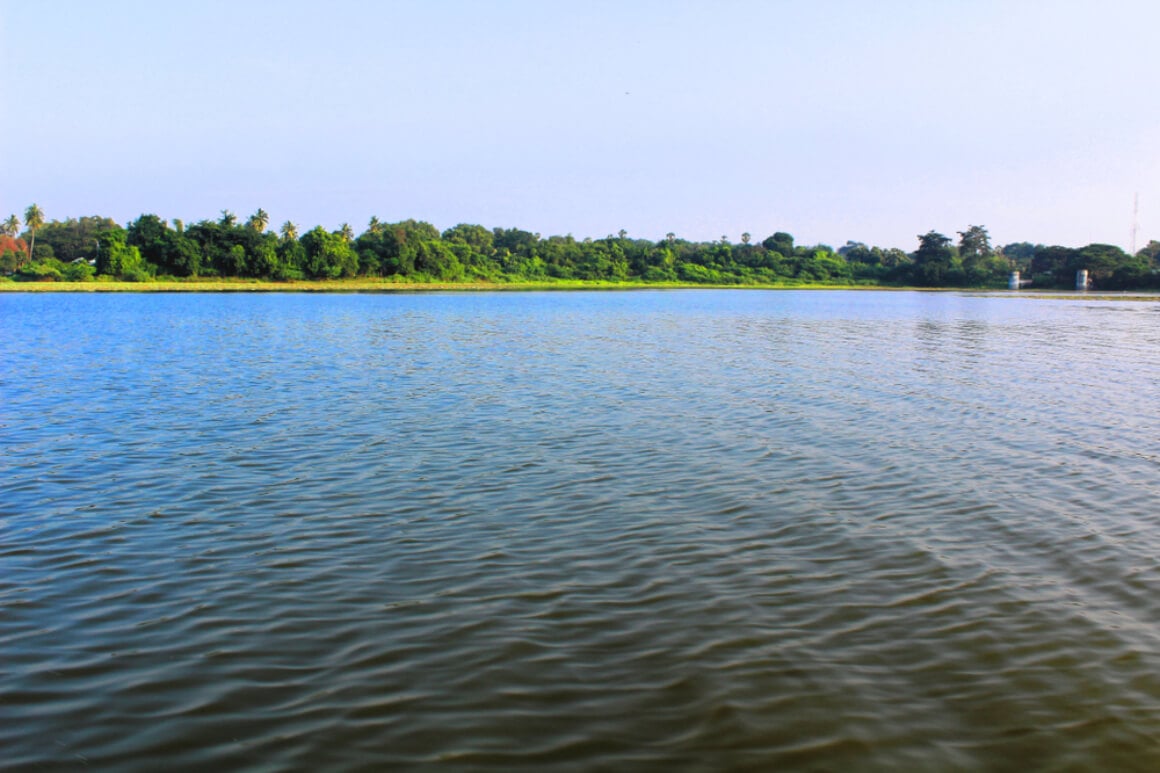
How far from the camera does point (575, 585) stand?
7.54 metres

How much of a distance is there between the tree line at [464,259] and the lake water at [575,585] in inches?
4479

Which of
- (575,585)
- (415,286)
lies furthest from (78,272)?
(575,585)

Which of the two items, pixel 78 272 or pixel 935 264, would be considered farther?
pixel 935 264

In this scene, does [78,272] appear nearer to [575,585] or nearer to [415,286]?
[415,286]

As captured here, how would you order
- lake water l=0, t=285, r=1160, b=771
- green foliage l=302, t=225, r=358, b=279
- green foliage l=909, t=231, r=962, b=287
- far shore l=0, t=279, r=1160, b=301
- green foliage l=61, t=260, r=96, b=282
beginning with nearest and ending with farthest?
lake water l=0, t=285, r=1160, b=771
far shore l=0, t=279, r=1160, b=301
green foliage l=61, t=260, r=96, b=282
green foliage l=302, t=225, r=358, b=279
green foliage l=909, t=231, r=962, b=287

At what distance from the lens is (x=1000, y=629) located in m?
6.77

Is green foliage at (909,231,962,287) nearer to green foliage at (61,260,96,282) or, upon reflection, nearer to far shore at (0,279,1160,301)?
far shore at (0,279,1160,301)

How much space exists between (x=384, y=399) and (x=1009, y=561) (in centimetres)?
1339

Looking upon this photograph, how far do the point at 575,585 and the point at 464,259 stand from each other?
147m

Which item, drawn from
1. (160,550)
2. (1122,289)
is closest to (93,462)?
(160,550)

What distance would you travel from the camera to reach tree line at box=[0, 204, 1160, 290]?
4737 inches

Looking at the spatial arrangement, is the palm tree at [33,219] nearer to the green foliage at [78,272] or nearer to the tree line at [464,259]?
the tree line at [464,259]

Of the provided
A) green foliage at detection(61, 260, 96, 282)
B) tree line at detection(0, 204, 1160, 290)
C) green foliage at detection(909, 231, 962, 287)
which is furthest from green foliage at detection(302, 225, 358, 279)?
green foliage at detection(909, 231, 962, 287)

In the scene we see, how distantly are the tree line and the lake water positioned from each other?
113761 mm
